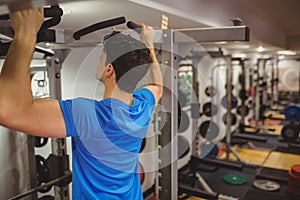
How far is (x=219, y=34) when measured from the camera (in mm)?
1321

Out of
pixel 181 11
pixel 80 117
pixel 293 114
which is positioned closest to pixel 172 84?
pixel 181 11

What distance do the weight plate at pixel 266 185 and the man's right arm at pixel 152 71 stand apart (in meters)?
2.86

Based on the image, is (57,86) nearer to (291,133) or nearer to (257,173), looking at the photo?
(257,173)

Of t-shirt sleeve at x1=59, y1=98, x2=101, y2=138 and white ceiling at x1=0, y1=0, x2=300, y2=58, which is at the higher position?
white ceiling at x1=0, y1=0, x2=300, y2=58

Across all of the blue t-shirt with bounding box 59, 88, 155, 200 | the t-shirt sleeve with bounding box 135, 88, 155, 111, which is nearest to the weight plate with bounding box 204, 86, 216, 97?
the t-shirt sleeve with bounding box 135, 88, 155, 111

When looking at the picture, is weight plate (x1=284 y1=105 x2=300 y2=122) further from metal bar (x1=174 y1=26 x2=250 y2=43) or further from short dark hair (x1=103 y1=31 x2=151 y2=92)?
short dark hair (x1=103 y1=31 x2=151 y2=92)

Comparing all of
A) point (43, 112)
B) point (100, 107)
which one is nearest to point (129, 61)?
point (100, 107)

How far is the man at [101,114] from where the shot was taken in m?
0.71

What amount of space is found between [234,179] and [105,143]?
3465 mm

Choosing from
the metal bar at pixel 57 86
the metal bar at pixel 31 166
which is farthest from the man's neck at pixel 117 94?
the metal bar at pixel 31 166

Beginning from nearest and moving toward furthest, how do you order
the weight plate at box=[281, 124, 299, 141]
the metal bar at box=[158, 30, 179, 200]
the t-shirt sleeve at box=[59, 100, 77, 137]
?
the t-shirt sleeve at box=[59, 100, 77, 137] < the metal bar at box=[158, 30, 179, 200] < the weight plate at box=[281, 124, 299, 141]

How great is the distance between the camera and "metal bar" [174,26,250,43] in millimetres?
1285

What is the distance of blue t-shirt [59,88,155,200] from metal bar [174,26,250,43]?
44cm

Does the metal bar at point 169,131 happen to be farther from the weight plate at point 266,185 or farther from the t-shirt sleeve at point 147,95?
the weight plate at point 266,185
